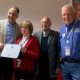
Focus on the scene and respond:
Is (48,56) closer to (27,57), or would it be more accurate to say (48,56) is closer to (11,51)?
(27,57)

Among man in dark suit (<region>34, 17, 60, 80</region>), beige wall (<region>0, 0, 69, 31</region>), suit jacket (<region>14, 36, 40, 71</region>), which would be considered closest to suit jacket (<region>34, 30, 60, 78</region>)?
man in dark suit (<region>34, 17, 60, 80</region>)

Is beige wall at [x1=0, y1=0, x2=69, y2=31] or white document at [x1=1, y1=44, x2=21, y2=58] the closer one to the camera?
white document at [x1=1, y1=44, x2=21, y2=58]

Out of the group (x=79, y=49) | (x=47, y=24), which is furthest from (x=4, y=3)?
(x=79, y=49)

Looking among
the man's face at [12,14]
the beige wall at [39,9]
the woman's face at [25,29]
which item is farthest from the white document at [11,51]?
the beige wall at [39,9]

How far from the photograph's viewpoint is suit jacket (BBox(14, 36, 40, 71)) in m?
2.10

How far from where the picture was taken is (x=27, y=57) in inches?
83.4

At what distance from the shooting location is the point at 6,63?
219 cm

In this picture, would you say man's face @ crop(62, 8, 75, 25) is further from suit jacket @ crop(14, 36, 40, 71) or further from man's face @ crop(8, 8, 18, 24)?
man's face @ crop(8, 8, 18, 24)

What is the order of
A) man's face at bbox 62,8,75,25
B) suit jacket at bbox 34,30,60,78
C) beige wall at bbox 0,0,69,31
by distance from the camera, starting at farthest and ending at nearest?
1. beige wall at bbox 0,0,69,31
2. suit jacket at bbox 34,30,60,78
3. man's face at bbox 62,8,75,25

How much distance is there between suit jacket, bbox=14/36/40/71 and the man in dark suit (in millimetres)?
102

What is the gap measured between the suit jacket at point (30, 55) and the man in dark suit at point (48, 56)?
0.10 metres

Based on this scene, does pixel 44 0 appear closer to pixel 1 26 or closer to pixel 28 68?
pixel 1 26

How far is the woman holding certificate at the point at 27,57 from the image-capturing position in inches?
82.8

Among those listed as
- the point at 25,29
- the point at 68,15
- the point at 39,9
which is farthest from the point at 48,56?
the point at 39,9
